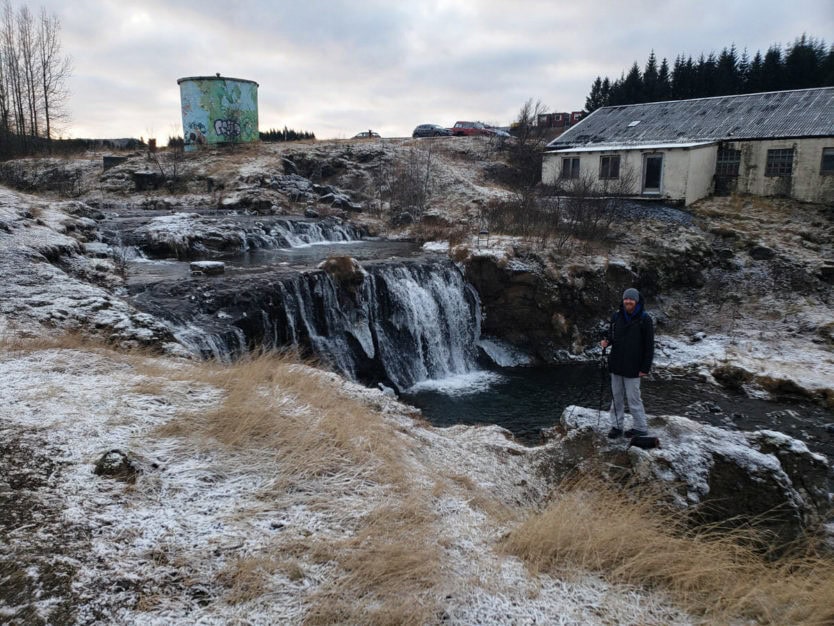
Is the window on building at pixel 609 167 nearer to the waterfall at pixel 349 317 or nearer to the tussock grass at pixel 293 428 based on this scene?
the waterfall at pixel 349 317

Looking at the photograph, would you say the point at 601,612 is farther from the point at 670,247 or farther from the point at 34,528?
the point at 670,247

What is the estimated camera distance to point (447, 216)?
2609 cm

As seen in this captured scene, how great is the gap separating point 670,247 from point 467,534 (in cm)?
2043

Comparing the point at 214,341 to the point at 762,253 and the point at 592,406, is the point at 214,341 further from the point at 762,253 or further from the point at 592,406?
the point at 762,253

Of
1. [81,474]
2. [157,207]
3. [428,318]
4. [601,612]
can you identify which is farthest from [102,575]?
[157,207]

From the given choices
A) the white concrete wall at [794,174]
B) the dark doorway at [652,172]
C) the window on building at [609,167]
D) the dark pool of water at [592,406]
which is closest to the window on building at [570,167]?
the window on building at [609,167]

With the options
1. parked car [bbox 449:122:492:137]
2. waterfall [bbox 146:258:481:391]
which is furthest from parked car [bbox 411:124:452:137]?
waterfall [bbox 146:258:481:391]

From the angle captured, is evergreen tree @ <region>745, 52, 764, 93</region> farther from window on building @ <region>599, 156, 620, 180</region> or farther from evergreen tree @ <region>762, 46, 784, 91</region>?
window on building @ <region>599, 156, 620, 180</region>

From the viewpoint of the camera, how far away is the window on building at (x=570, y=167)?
28.5 metres

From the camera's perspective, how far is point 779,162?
25.5 meters

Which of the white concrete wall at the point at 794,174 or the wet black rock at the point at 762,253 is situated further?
the white concrete wall at the point at 794,174

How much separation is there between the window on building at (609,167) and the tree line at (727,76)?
23987 millimetres

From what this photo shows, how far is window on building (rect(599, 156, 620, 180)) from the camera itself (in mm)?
27078

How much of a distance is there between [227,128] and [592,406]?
105ft
